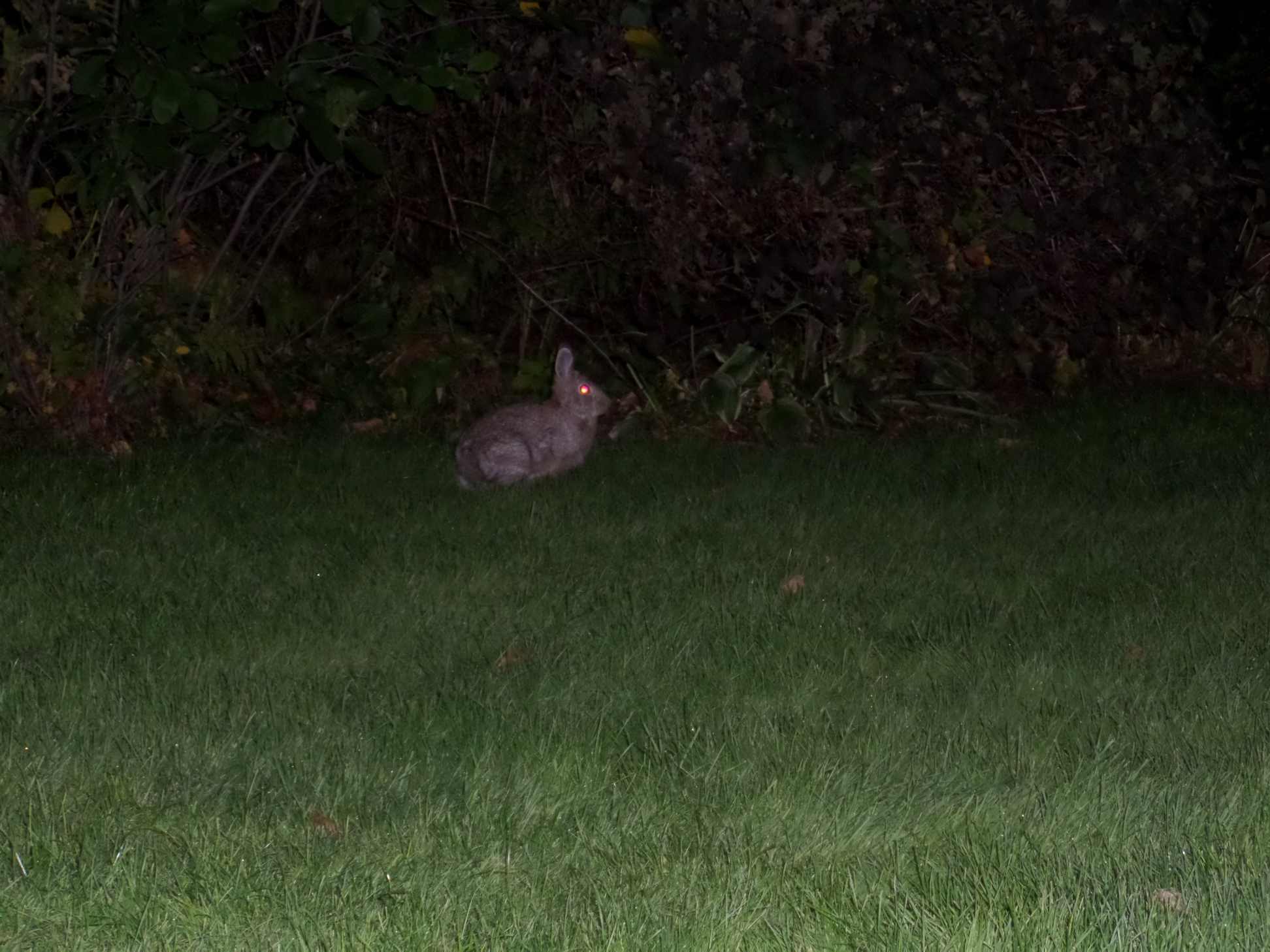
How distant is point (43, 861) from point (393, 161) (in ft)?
21.0

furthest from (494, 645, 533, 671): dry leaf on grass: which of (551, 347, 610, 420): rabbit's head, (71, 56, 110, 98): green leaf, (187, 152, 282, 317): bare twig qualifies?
(187, 152, 282, 317): bare twig

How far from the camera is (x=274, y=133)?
24.7 feet

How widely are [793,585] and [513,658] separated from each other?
1.18m

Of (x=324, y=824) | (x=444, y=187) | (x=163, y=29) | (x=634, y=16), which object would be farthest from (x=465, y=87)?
(x=324, y=824)

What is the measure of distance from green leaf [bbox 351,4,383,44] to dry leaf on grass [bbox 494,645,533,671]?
130 inches

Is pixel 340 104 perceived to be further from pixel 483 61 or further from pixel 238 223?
pixel 238 223

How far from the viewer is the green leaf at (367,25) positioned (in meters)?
7.46

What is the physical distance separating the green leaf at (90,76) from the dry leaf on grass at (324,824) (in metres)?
4.62

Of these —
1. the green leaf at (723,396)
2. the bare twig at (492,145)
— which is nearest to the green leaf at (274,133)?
the bare twig at (492,145)

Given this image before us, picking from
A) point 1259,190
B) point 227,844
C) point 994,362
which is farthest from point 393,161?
point 227,844

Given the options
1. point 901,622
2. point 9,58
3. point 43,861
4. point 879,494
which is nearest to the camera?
point 43,861

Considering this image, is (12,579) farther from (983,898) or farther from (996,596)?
(983,898)

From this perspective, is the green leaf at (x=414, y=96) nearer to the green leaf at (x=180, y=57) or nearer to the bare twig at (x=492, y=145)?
the green leaf at (x=180, y=57)

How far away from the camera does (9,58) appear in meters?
8.28
